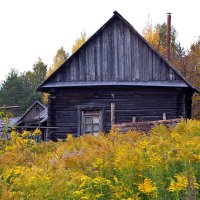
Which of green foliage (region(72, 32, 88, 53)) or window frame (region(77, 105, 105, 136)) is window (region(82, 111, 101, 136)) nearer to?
window frame (region(77, 105, 105, 136))

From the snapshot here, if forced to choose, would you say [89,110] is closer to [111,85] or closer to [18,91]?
[111,85]

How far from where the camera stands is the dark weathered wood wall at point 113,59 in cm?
1764

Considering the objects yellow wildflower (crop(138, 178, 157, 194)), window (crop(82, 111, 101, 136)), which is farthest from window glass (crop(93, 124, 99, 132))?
yellow wildflower (crop(138, 178, 157, 194))

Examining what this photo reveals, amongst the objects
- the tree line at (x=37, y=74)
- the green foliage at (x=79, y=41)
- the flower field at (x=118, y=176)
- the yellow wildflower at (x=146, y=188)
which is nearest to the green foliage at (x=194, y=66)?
the tree line at (x=37, y=74)

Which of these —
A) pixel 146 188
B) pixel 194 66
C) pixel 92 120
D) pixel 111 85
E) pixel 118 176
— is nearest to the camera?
pixel 146 188

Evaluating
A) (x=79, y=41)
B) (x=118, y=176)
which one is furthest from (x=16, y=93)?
(x=118, y=176)

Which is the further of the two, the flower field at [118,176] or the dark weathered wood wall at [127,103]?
the dark weathered wood wall at [127,103]

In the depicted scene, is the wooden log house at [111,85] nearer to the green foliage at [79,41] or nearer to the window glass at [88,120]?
the window glass at [88,120]

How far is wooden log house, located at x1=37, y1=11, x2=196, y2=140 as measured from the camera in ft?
57.3

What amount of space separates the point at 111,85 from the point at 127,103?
0.93m

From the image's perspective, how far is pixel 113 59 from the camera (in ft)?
58.6

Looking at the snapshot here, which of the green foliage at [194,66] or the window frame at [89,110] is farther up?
the green foliage at [194,66]

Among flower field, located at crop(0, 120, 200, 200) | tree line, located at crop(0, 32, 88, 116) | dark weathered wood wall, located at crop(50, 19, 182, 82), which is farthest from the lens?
→ tree line, located at crop(0, 32, 88, 116)

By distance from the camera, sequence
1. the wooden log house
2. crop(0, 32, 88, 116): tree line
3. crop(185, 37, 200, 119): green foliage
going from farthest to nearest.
Answer: crop(0, 32, 88, 116): tree line, crop(185, 37, 200, 119): green foliage, the wooden log house
